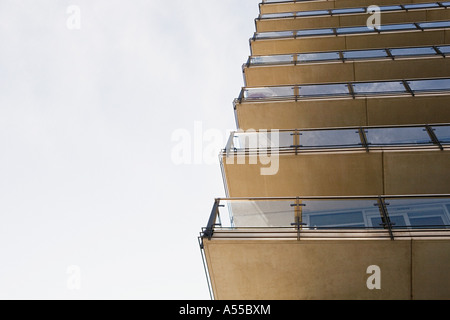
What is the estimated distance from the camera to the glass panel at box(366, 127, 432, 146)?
883cm

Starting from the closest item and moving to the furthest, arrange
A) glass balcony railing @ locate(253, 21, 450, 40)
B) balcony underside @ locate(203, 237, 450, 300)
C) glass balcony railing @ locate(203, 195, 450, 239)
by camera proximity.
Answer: balcony underside @ locate(203, 237, 450, 300) < glass balcony railing @ locate(203, 195, 450, 239) < glass balcony railing @ locate(253, 21, 450, 40)

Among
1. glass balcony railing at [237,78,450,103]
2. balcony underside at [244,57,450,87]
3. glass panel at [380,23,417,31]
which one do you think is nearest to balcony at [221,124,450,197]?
glass balcony railing at [237,78,450,103]

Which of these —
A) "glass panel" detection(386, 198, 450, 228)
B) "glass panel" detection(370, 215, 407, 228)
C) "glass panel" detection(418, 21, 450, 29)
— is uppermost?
"glass panel" detection(418, 21, 450, 29)

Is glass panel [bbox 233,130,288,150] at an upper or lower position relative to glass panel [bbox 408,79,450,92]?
lower

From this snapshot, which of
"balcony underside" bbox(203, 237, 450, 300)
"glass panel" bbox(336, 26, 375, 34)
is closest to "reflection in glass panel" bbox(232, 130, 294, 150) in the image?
"balcony underside" bbox(203, 237, 450, 300)

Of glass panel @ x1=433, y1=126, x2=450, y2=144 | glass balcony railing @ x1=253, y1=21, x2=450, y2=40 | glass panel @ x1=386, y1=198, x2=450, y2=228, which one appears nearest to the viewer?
glass panel @ x1=386, y1=198, x2=450, y2=228

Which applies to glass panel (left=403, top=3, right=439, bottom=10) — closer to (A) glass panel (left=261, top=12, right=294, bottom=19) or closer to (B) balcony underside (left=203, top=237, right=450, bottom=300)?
(A) glass panel (left=261, top=12, right=294, bottom=19)

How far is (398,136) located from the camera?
8992mm

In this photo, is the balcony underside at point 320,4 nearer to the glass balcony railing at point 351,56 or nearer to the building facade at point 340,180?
the building facade at point 340,180

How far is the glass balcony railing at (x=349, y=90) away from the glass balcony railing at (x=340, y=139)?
2.40 meters

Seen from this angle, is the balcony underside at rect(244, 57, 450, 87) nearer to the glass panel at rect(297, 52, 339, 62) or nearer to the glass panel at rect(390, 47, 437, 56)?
the glass panel at rect(297, 52, 339, 62)

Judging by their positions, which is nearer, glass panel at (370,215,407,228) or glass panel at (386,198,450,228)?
glass panel at (370,215,407,228)

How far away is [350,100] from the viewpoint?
36.6ft
